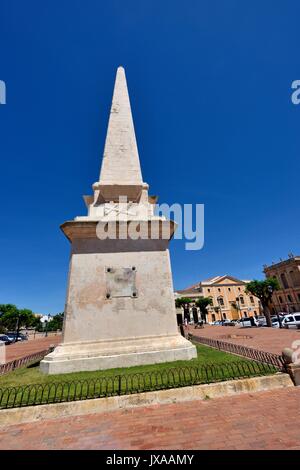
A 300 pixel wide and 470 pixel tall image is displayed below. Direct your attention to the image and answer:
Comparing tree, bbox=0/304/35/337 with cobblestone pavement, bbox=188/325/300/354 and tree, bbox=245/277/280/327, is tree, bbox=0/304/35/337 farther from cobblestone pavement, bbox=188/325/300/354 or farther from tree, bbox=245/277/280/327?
cobblestone pavement, bbox=188/325/300/354

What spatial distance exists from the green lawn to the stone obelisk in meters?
0.49

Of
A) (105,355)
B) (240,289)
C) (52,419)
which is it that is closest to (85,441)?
(52,419)

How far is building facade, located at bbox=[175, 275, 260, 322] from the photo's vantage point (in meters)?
73.9

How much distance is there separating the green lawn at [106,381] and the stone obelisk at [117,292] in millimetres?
490

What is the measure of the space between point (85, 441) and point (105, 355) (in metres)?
3.64

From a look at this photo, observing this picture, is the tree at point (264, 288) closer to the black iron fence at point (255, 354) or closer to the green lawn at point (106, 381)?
the black iron fence at point (255, 354)

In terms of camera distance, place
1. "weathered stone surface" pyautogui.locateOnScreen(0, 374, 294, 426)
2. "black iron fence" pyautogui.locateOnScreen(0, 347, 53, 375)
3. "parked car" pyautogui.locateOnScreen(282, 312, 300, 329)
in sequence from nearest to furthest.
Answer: "weathered stone surface" pyautogui.locateOnScreen(0, 374, 294, 426) < "black iron fence" pyautogui.locateOnScreen(0, 347, 53, 375) < "parked car" pyautogui.locateOnScreen(282, 312, 300, 329)

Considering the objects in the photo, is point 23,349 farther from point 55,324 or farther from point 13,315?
point 55,324

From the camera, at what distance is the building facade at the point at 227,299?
73.9 m

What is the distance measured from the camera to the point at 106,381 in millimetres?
5258

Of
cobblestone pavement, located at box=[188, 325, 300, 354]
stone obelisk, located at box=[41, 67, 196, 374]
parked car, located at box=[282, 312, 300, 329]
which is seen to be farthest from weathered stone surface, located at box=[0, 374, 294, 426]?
parked car, located at box=[282, 312, 300, 329]

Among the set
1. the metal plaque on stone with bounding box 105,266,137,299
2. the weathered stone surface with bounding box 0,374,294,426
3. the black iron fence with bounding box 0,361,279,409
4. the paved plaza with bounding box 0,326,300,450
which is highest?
the metal plaque on stone with bounding box 105,266,137,299

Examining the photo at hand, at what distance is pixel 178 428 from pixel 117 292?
193 inches

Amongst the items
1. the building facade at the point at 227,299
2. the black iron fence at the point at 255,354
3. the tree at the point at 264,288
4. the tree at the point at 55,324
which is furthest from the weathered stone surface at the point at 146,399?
the tree at the point at 55,324
